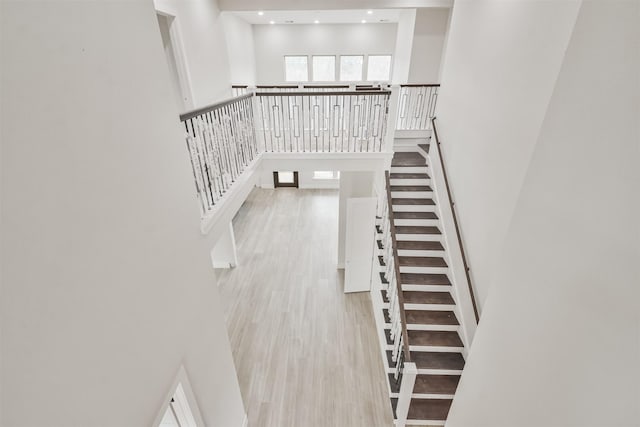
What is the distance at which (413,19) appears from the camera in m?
6.15

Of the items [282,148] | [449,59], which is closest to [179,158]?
[282,148]

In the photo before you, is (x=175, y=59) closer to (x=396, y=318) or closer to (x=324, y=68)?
(x=396, y=318)

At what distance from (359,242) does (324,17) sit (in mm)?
5949

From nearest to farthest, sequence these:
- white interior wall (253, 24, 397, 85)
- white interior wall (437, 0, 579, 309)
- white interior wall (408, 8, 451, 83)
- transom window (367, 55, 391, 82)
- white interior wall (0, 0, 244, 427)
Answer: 1. white interior wall (0, 0, 244, 427)
2. white interior wall (437, 0, 579, 309)
3. white interior wall (408, 8, 451, 83)
4. white interior wall (253, 24, 397, 85)
5. transom window (367, 55, 391, 82)

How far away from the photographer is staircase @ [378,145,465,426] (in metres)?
3.58

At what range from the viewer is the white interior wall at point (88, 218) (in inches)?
38.2

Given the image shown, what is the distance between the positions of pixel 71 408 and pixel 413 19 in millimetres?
7627

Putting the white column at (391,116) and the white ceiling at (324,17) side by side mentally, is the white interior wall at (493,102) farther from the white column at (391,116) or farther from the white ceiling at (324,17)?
the white ceiling at (324,17)

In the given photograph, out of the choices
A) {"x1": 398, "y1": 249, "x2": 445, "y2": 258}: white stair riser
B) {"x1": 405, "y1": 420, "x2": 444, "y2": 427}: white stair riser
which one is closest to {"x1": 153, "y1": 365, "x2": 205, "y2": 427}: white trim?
{"x1": 405, "y1": 420, "x2": 444, "y2": 427}: white stair riser

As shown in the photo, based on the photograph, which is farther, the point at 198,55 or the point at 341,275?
the point at 341,275

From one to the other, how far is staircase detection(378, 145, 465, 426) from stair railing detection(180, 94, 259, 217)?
2.63 metres

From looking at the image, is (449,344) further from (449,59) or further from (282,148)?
(449,59)

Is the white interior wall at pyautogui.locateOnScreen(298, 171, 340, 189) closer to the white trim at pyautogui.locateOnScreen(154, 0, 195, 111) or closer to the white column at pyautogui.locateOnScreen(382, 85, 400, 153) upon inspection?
the white column at pyautogui.locateOnScreen(382, 85, 400, 153)

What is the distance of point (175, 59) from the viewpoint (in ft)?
13.2
